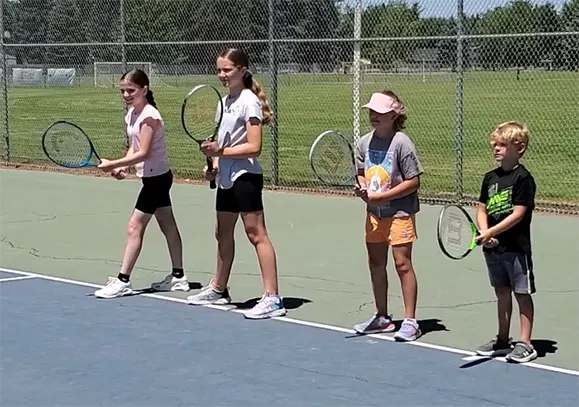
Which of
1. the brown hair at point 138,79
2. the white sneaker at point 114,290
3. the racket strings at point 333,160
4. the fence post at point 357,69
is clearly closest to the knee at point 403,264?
the racket strings at point 333,160

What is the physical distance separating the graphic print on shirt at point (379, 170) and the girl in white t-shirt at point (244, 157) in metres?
0.89

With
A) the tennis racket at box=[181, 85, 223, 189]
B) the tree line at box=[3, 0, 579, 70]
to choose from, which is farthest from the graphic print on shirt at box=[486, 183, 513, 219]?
the tree line at box=[3, 0, 579, 70]

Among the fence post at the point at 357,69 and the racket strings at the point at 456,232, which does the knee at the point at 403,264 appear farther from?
the fence post at the point at 357,69

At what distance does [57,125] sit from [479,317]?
12.6ft

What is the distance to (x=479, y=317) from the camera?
7.09 meters

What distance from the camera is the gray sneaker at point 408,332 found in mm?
6418

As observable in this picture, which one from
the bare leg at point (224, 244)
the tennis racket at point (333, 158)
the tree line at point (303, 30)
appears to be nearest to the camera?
the tennis racket at point (333, 158)

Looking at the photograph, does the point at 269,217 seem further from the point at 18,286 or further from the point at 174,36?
the point at 174,36

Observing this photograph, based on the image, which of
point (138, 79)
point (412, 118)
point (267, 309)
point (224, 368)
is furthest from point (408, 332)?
point (412, 118)

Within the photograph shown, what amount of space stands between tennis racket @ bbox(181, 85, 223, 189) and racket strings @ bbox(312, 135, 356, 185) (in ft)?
2.56

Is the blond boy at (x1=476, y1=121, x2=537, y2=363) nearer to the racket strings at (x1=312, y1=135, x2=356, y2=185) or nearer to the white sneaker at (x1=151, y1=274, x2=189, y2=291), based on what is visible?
the racket strings at (x1=312, y1=135, x2=356, y2=185)

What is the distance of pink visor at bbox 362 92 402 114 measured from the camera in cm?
630

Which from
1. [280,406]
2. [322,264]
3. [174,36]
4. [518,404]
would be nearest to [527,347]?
[518,404]

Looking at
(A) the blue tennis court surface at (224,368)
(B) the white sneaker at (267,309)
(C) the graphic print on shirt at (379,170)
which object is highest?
(C) the graphic print on shirt at (379,170)
